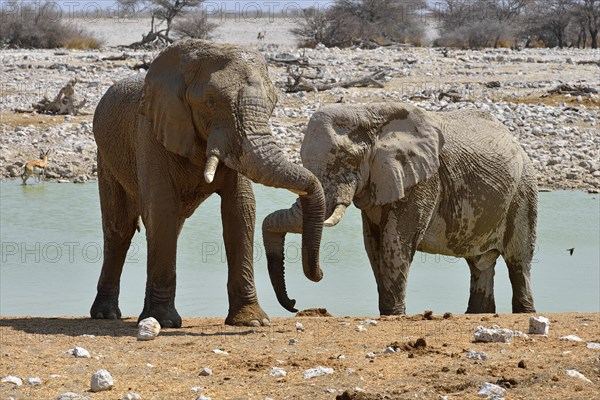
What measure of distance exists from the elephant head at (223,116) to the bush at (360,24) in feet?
100

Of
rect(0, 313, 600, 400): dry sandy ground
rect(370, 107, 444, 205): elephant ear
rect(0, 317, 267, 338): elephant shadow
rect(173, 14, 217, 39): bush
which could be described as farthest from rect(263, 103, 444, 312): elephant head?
rect(173, 14, 217, 39): bush

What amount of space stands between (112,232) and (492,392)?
4.13m

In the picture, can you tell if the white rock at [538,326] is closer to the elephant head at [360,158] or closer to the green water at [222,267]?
the elephant head at [360,158]

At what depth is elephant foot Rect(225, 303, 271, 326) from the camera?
8.16 meters

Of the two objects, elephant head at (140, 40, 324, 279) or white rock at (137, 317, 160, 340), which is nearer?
white rock at (137, 317, 160, 340)

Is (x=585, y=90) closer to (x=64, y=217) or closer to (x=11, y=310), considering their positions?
(x=64, y=217)

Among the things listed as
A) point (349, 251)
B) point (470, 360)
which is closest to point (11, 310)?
point (349, 251)

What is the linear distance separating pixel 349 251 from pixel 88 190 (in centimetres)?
549

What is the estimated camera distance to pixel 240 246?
821cm

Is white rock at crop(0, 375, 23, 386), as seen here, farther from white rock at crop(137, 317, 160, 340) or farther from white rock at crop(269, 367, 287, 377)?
white rock at crop(137, 317, 160, 340)

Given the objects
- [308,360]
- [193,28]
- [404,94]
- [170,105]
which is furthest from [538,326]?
[193,28]

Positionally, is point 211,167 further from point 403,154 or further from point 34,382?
point 403,154

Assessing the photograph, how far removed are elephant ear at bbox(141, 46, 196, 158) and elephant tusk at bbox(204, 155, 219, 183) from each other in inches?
14.1

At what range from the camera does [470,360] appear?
648 centimetres
